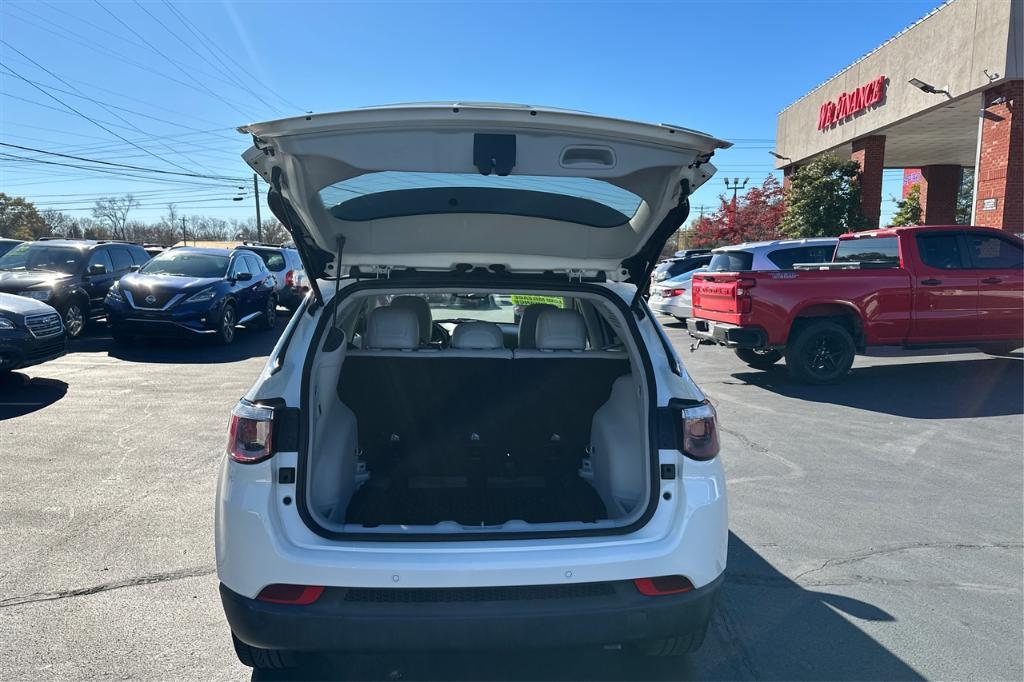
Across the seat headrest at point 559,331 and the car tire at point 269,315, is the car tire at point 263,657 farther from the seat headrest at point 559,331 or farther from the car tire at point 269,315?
the car tire at point 269,315

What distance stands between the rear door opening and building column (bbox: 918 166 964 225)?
24017 millimetres

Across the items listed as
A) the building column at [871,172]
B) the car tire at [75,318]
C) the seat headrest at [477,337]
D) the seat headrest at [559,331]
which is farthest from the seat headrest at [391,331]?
the building column at [871,172]

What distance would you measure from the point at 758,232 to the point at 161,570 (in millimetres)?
37065

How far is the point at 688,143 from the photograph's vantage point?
240 cm

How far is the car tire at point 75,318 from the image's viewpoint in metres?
11.4

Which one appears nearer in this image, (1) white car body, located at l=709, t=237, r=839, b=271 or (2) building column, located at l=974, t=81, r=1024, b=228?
(1) white car body, located at l=709, t=237, r=839, b=271

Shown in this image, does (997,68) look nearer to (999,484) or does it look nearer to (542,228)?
(999,484)

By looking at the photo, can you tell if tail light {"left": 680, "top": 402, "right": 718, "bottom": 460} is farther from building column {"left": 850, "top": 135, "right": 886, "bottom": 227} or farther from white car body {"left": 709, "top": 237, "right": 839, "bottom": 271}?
building column {"left": 850, "top": 135, "right": 886, "bottom": 227}

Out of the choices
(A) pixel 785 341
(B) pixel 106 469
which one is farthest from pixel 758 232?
(B) pixel 106 469

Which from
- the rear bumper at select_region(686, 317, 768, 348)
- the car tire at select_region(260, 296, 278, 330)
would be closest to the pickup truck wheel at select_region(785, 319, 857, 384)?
the rear bumper at select_region(686, 317, 768, 348)

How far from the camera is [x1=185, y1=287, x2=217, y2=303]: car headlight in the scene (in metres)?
10.9

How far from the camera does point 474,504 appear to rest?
10.7 ft

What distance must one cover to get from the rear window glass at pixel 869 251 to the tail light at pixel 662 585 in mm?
8330

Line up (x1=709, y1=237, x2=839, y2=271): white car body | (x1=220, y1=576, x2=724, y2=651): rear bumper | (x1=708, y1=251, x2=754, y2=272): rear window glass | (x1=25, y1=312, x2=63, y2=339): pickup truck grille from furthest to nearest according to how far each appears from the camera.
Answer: (x1=708, y1=251, x2=754, y2=272): rear window glass < (x1=709, y1=237, x2=839, y2=271): white car body < (x1=25, y1=312, x2=63, y2=339): pickup truck grille < (x1=220, y1=576, x2=724, y2=651): rear bumper
